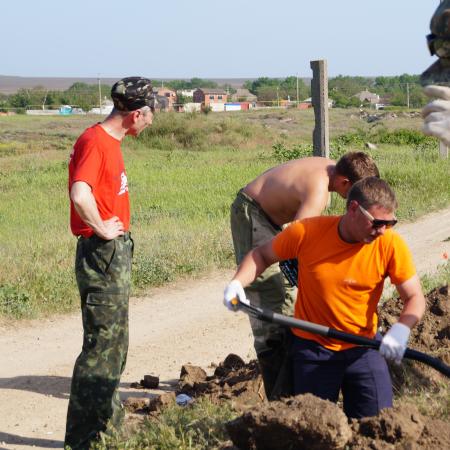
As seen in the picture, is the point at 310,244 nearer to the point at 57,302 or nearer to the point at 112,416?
the point at 112,416

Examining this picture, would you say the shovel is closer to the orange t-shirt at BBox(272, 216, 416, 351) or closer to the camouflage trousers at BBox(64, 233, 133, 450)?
the orange t-shirt at BBox(272, 216, 416, 351)

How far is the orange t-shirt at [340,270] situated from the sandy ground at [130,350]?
212 centimetres

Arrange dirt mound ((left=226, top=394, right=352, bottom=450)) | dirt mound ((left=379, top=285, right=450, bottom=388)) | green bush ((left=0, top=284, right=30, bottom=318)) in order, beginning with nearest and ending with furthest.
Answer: dirt mound ((left=226, top=394, right=352, bottom=450)) → dirt mound ((left=379, top=285, right=450, bottom=388)) → green bush ((left=0, top=284, right=30, bottom=318))

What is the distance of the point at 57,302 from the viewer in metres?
8.31

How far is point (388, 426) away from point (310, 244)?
3.13 feet

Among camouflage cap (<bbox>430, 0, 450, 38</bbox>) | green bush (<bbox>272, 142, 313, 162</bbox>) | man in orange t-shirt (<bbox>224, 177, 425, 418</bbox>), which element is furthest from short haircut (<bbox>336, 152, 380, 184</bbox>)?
green bush (<bbox>272, 142, 313, 162</bbox>)

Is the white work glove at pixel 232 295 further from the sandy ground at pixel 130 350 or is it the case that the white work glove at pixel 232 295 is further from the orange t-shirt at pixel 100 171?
the sandy ground at pixel 130 350

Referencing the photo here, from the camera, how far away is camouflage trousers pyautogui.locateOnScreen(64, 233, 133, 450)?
483cm

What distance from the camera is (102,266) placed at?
191 inches

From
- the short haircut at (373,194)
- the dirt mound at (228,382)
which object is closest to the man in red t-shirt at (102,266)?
the dirt mound at (228,382)

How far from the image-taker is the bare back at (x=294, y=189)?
481 centimetres

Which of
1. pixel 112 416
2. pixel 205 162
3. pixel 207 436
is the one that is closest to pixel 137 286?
pixel 112 416

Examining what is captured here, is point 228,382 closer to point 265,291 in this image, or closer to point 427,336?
point 265,291

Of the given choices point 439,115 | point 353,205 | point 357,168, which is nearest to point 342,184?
point 357,168
